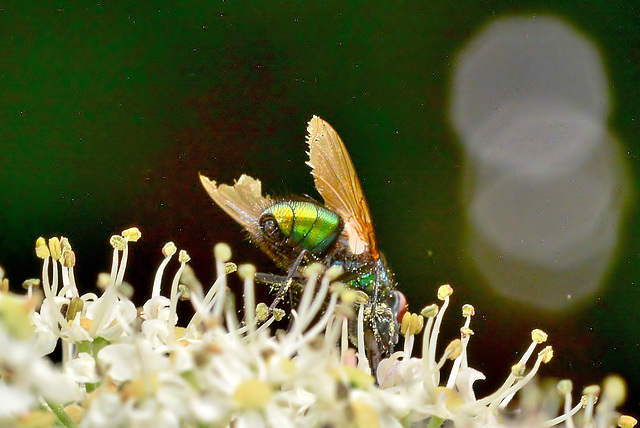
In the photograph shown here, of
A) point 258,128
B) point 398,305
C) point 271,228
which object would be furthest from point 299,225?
point 258,128

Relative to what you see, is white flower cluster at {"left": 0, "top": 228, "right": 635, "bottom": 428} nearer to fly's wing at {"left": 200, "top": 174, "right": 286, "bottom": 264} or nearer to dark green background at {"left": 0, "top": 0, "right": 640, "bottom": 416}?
fly's wing at {"left": 200, "top": 174, "right": 286, "bottom": 264}

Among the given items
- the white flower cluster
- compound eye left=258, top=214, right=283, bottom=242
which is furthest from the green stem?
compound eye left=258, top=214, right=283, bottom=242

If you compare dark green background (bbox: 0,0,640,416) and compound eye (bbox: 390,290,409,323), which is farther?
dark green background (bbox: 0,0,640,416)

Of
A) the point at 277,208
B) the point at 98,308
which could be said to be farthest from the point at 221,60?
the point at 98,308

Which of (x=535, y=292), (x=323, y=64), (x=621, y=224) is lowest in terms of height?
(x=535, y=292)

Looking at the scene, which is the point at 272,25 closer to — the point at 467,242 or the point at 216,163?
the point at 216,163

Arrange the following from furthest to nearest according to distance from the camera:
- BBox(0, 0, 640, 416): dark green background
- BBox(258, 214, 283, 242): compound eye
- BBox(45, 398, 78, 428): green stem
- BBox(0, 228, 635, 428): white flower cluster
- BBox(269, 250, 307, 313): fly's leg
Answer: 1. BBox(0, 0, 640, 416): dark green background
2. BBox(258, 214, 283, 242): compound eye
3. BBox(269, 250, 307, 313): fly's leg
4. BBox(45, 398, 78, 428): green stem
5. BBox(0, 228, 635, 428): white flower cluster

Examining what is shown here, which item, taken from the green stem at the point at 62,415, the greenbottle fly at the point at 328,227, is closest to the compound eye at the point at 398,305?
the greenbottle fly at the point at 328,227

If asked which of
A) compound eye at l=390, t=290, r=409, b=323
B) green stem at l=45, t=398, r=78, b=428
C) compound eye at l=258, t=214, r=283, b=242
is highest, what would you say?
compound eye at l=258, t=214, r=283, b=242
